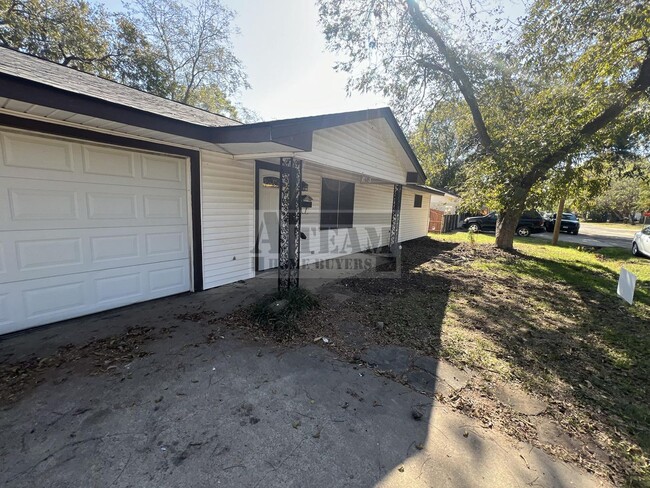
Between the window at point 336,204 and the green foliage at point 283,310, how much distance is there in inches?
150

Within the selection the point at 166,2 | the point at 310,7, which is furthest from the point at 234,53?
the point at 310,7

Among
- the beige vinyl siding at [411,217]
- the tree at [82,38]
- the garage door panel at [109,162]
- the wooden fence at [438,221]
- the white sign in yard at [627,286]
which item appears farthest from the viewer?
the wooden fence at [438,221]

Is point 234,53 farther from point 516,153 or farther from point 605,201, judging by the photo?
point 605,201

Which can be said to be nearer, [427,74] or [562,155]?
[562,155]

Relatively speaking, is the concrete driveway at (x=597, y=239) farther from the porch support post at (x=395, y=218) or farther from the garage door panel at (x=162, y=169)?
the garage door panel at (x=162, y=169)

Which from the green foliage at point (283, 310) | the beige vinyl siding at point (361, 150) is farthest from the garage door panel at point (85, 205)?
the beige vinyl siding at point (361, 150)

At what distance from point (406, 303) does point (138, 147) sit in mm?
4971

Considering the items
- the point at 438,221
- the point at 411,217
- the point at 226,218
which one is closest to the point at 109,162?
the point at 226,218

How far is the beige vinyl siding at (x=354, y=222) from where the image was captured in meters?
7.50

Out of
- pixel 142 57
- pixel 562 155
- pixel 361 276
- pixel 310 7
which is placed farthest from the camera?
pixel 142 57

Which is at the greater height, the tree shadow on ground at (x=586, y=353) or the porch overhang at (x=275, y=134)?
the porch overhang at (x=275, y=134)

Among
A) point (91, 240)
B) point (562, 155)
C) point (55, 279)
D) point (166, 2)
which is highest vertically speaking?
point (166, 2)

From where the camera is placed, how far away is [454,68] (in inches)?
365

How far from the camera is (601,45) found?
6.01 metres
